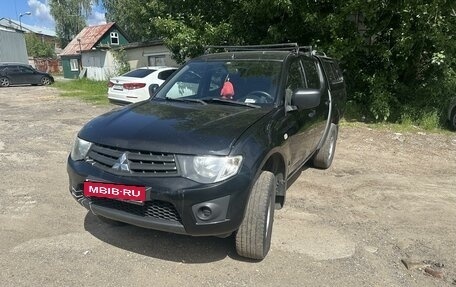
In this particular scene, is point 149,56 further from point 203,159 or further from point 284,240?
point 203,159

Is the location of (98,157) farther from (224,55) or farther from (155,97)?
(224,55)

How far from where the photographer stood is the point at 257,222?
3127 millimetres

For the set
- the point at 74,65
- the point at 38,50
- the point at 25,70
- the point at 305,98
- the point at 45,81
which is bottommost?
the point at 45,81

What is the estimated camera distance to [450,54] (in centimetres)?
894

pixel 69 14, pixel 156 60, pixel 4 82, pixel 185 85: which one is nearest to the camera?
pixel 185 85

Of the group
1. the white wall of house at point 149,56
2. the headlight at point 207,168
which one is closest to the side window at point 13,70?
the white wall of house at point 149,56

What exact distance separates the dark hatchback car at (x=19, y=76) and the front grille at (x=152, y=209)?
2627cm

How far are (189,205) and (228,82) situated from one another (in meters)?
1.69

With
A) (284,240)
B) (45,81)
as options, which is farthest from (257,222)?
(45,81)

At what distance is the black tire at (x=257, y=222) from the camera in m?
3.12

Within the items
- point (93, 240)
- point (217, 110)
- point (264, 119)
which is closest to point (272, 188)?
point (264, 119)

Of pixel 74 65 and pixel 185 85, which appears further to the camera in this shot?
pixel 74 65

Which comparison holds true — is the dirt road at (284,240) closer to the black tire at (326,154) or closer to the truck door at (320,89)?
the black tire at (326,154)

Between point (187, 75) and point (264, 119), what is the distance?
1.50 meters
